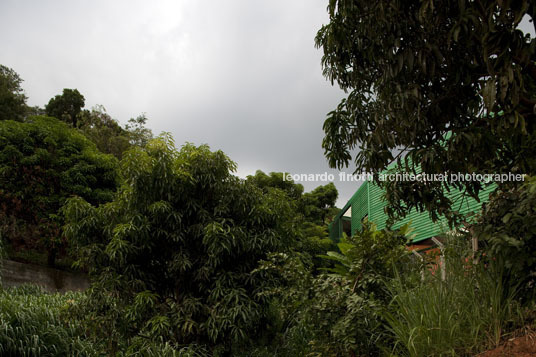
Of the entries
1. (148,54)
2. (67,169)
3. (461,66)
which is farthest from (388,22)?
(67,169)

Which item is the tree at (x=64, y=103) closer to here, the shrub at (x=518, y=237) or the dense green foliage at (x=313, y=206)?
the dense green foliage at (x=313, y=206)

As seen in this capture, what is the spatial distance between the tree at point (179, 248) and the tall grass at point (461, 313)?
215 centimetres

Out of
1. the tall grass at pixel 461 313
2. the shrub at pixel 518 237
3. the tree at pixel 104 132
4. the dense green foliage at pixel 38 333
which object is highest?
the tree at pixel 104 132

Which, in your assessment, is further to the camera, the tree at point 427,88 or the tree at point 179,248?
the tree at point 179,248

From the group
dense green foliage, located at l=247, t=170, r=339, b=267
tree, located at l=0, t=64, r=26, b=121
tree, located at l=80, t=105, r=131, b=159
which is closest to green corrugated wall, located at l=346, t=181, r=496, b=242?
dense green foliage, located at l=247, t=170, r=339, b=267

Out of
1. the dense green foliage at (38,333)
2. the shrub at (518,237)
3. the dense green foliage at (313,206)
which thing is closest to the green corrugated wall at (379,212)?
the dense green foliage at (313,206)

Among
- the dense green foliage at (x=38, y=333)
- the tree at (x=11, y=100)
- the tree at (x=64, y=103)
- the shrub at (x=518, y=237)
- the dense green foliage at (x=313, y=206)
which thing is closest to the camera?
the shrub at (x=518, y=237)

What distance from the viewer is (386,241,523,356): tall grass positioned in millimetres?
3041

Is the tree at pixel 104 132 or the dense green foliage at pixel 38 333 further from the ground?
the tree at pixel 104 132

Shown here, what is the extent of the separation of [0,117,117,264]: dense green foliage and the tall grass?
38.7ft

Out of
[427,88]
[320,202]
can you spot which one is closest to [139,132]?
[320,202]

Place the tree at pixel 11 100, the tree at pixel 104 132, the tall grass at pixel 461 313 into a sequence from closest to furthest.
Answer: the tall grass at pixel 461 313
the tree at pixel 104 132
the tree at pixel 11 100

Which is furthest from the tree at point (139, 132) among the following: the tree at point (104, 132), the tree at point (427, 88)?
the tree at point (427, 88)

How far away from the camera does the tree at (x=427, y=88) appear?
302 centimetres
